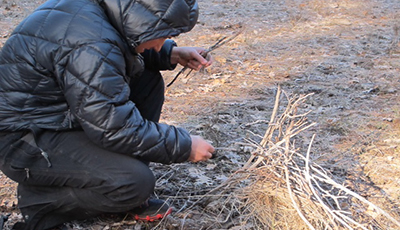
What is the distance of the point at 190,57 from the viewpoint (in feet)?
9.50

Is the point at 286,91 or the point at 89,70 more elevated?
the point at 89,70

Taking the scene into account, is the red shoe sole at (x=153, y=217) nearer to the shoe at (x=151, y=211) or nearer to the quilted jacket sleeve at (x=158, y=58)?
the shoe at (x=151, y=211)

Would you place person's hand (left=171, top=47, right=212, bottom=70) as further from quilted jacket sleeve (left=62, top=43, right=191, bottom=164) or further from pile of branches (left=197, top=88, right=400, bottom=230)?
quilted jacket sleeve (left=62, top=43, right=191, bottom=164)

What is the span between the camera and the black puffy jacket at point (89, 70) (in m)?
1.92

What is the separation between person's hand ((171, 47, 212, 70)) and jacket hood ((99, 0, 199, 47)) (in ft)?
2.67

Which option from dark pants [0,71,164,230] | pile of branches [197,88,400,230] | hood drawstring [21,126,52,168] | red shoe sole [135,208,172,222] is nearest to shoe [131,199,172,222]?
red shoe sole [135,208,172,222]

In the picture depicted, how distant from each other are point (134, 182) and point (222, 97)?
2461mm

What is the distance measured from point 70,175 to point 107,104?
19.5 inches

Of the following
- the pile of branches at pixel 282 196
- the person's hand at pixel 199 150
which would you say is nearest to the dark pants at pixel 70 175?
the person's hand at pixel 199 150

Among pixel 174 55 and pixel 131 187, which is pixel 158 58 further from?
pixel 131 187

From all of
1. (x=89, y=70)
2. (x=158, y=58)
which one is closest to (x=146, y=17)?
(x=89, y=70)

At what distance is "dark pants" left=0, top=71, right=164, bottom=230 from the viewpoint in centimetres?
217

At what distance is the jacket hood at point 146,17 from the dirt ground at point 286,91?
0.73 metres

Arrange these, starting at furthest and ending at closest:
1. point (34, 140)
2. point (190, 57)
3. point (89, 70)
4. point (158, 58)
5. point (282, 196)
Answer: point (190, 57) → point (158, 58) → point (282, 196) → point (34, 140) → point (89, 70)
